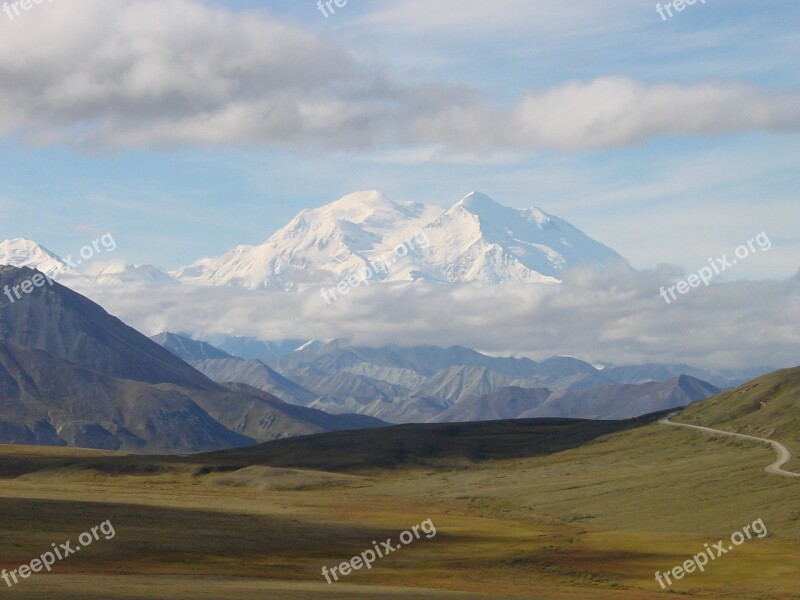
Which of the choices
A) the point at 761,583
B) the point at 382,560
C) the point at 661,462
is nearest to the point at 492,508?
the point at 661,462

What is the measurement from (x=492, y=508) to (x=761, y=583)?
7195 centimetres

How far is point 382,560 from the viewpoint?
104562 mm

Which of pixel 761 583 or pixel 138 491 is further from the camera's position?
pixel 138 491

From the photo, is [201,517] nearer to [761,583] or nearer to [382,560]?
[382,560]

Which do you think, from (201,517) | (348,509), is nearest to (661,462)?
(348,509)

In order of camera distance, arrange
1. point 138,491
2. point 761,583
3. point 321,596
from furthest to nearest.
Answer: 1. point 138,491
2. point 761,583
3. point 321,596

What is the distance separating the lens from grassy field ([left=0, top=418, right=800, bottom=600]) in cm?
8494

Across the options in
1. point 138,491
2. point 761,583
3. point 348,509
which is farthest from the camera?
point 138,491

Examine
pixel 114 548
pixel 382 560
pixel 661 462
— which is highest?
pixel 114 548

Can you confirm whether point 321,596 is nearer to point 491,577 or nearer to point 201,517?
point 491,577

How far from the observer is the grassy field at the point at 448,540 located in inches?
3344

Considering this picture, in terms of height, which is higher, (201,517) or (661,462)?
(201,517)

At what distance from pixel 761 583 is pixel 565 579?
16674mm

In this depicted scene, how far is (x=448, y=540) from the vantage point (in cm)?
12000
